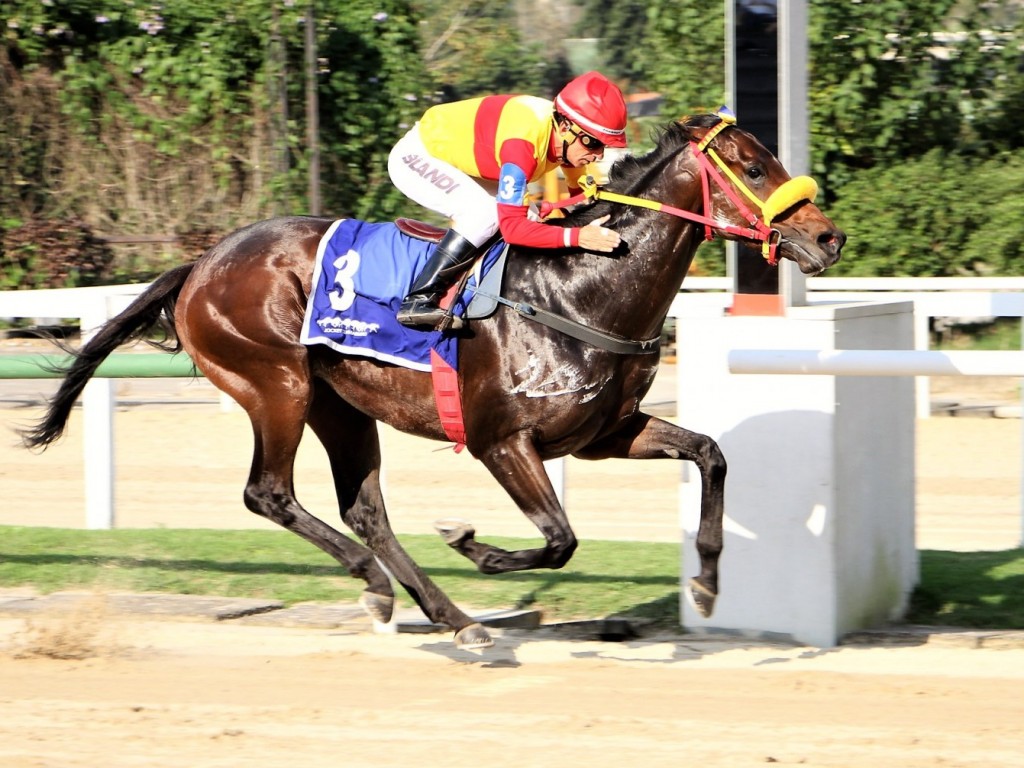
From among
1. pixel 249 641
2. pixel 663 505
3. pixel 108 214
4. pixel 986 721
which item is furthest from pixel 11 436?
pixel 986 721

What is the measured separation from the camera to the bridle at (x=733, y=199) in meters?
4.38

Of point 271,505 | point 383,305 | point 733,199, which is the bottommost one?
point 271,505

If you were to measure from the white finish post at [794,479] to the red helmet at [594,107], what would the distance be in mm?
784

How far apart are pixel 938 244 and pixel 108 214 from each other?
25.1 feet

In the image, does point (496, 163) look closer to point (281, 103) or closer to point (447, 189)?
point (447, 189)

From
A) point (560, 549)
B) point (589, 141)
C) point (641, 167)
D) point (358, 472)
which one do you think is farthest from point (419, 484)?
point (589, 141)

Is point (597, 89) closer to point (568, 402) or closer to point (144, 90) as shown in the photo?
point (568, 402)

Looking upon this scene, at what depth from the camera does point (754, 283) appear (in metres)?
4.92

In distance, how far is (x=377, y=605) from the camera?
4.85 m

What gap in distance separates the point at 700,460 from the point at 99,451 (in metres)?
3.05

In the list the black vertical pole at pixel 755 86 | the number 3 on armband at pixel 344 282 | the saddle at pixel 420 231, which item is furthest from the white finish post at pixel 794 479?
the number 3 on armband at pixel 344 282

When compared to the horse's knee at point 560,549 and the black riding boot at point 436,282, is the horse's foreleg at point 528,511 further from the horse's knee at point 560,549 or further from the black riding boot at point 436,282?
the black riding boot at point 436,282

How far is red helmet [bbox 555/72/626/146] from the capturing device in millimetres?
4473

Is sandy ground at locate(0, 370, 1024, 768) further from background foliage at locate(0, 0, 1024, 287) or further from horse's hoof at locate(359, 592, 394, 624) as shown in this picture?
background foliage at locate(0, 0, 1024, 287)
